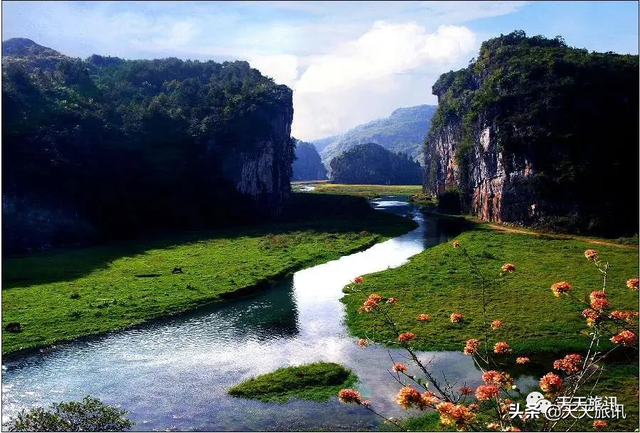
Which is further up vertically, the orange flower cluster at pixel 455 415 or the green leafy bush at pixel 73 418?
the orange flower cluster at pixel 455 415

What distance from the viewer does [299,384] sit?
2533 centimetres

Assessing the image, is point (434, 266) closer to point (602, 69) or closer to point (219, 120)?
point (602, 69)

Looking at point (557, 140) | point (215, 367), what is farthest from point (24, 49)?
point (215, 367)

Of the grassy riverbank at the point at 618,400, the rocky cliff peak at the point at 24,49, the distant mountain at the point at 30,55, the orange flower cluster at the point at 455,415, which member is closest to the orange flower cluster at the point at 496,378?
the orange flower cluster at the point at 455,415

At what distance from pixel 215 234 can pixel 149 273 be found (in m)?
29.8

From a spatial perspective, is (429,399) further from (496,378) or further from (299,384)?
(299,384)

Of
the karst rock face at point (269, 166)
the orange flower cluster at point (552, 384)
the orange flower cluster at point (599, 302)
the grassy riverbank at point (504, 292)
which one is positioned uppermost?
the karst rock face at point (269, 166)

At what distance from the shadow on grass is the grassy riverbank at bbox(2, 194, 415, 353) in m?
0.13

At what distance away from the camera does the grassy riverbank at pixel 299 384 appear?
24.3 m

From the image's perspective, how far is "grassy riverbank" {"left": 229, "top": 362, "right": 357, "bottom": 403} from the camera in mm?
24297

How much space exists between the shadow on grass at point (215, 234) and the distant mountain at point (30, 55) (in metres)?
87.7

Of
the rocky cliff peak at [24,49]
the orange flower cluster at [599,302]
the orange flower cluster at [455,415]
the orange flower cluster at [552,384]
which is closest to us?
the orange flower cluster at [455,415]

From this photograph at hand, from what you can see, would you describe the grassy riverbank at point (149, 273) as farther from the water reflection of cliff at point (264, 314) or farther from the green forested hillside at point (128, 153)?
the green forested hillside at point (128, 153)

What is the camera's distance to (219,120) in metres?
106
